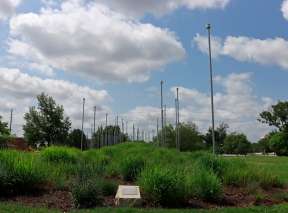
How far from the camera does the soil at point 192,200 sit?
11023mm

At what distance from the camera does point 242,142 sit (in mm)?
129000

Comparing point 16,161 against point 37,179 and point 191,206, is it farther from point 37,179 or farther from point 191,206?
point 191,206

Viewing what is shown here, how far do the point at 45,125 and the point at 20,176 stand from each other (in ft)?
162

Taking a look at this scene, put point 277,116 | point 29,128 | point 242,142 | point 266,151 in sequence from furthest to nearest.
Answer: point 242,142
point 266,151
point 277,116
point 29,128

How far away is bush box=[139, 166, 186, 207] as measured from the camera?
1138 cm

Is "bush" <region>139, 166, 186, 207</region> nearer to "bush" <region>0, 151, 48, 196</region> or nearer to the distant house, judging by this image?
"bush" <region>0, 151, 48, 196</region>

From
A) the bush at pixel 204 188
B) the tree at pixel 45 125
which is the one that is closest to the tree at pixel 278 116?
the tree at pixel 45 125

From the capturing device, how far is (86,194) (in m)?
10.8

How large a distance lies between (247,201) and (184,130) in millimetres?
79472

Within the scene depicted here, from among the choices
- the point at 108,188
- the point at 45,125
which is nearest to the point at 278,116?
the point at 45,125

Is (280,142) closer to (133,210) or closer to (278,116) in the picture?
(278,116)

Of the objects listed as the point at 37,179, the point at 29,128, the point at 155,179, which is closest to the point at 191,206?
the point at 155,179

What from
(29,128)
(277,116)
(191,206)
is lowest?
(191,206)

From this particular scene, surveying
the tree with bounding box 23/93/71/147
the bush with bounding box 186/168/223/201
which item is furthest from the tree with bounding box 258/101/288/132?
the bush with bounding box 186/168/223/201
